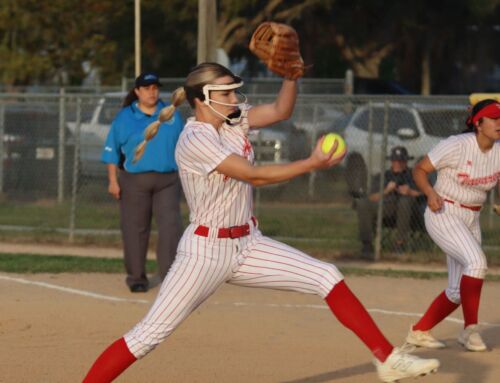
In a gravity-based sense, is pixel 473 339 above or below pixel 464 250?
below

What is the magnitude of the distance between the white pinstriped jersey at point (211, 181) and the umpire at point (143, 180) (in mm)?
4083

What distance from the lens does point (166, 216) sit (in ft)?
33.6

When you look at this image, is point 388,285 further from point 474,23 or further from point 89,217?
point 474,23

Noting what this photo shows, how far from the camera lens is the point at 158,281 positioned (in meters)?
11.1

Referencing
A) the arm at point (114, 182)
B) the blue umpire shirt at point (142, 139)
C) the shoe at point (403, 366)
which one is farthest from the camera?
the arm at point (114, 182)

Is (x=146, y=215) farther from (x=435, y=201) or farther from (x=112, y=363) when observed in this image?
(x=112, y=363)

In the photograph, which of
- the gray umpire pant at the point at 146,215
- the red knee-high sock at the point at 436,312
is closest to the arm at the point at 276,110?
the red knee-high sock at the point at 436,312

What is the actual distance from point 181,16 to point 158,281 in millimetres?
19972

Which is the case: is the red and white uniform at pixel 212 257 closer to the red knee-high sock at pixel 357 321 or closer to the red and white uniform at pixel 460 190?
the red knee-high sock at pixel 357 321

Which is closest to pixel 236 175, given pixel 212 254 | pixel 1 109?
pixel 212 254

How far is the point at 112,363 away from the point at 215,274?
690mm

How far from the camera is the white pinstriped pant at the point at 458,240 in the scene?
7.93m

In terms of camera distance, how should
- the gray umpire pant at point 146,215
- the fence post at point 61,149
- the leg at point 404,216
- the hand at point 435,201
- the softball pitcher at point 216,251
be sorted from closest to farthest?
the softball pitcher at point 216,251 → the hand at point 435,201 → the gray umpire pant at point 146,215 → the leg at point 404,216 → the fence post at point 61,149

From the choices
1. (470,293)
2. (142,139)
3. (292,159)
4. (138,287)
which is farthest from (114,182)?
(292,159)
